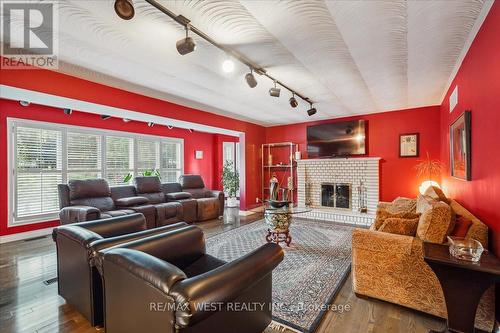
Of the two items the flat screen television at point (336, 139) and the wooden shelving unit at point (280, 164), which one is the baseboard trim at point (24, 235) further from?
the flat screen television at point (336, 139)

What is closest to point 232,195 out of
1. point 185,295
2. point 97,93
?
point 97,93

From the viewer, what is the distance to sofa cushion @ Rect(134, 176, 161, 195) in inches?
197

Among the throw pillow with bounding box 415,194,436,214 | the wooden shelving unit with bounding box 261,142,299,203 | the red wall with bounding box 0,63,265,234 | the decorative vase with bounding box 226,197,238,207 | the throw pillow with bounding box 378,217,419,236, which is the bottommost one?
the decorative vase with bounding box 226,197,238,207

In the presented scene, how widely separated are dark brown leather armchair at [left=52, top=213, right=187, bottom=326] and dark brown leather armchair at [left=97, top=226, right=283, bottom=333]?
222 mm

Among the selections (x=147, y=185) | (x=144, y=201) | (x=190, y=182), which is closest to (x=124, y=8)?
(x=144, y=201)

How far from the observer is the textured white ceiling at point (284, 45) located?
1.80m

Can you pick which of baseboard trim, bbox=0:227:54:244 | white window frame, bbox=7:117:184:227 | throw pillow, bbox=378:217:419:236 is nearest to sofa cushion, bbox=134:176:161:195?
white window frame, bbox=7:117:184:227

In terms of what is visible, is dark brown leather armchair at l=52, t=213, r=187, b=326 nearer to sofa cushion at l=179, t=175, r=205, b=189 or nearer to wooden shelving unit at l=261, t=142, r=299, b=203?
sofa cushion at l=179, t=175, r=205, b=189

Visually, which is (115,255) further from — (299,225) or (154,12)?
(299,225)

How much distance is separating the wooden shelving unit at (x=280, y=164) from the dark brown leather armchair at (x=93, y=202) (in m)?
3.28

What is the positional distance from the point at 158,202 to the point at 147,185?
17.4 inches

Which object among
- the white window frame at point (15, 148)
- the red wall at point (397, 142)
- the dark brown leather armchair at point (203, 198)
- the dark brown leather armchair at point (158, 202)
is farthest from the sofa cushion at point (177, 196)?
the red wall at point (397, 142)

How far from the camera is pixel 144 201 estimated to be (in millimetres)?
4633

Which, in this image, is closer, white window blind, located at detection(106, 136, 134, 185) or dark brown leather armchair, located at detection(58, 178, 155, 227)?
dark brown leather armchair, located at detection(58, 178, 155, 227)
